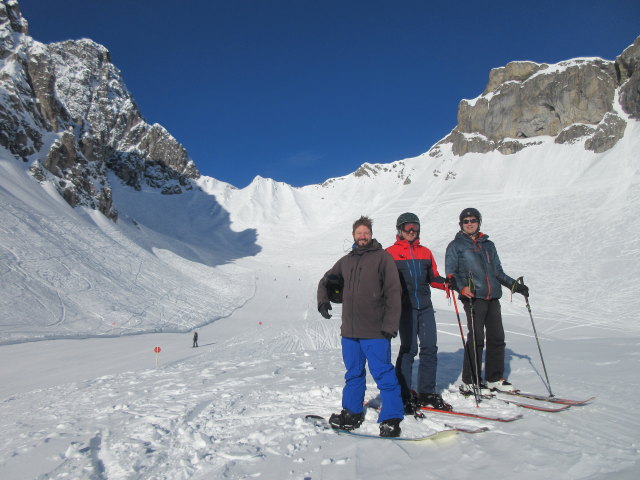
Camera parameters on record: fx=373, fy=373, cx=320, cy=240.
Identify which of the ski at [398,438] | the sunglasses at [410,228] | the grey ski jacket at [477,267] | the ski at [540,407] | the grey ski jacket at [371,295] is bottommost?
the ski at [398,438]

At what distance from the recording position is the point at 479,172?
3187 inches

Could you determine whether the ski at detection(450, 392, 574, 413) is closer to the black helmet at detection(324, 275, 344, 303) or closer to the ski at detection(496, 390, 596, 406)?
the ski at detection(496, 390, 596, 406)

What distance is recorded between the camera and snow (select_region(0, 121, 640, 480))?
10.5 ft

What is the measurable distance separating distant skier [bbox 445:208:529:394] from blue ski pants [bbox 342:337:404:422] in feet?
4.96

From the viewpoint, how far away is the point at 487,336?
4.97m

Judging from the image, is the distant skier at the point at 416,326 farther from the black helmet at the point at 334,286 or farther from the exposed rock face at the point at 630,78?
Result: the exposed rock face at the point at 630,78

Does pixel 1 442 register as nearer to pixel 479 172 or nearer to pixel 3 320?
pixel 3 320

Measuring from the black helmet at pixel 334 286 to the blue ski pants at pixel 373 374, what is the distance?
Result: 0.46 metres

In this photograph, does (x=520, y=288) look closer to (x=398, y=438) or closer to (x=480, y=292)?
(x=480, y=292)

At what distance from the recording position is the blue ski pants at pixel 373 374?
3777mm

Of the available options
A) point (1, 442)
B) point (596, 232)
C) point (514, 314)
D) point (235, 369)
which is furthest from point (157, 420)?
point (596, 232)

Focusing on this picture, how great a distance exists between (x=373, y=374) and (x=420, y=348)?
83 centimetres

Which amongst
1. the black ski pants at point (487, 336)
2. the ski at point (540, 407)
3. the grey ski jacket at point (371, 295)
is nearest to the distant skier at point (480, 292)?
the black ski pants at point (487, 336)

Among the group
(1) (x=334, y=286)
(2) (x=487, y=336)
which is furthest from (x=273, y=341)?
(1) (x=334, y=286)
